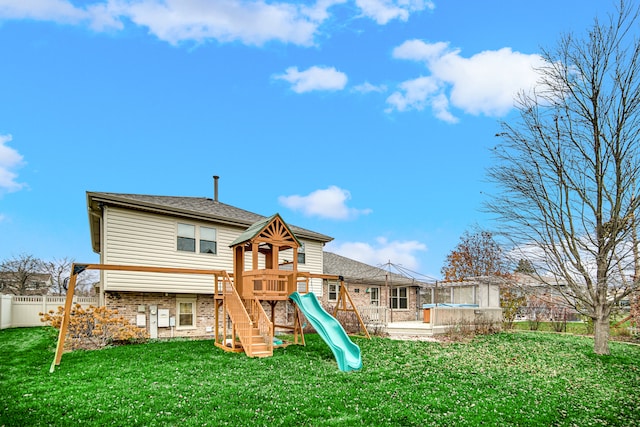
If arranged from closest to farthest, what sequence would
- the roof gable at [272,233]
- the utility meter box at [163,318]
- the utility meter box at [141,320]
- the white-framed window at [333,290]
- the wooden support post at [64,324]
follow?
the wooden support post at [64,324] < the roof gable at [272,233] < the utility meter box at [141,320] < the utility meter box at [163,318] < the white-framed window at [333,290]

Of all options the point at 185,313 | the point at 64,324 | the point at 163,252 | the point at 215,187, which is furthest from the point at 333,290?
the point at 64,324

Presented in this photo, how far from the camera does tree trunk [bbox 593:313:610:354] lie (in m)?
14.5

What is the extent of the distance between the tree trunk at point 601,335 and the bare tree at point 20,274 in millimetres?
34601

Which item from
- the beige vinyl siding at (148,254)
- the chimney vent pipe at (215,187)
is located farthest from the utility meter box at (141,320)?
the chimney vent pipe at (215,187)

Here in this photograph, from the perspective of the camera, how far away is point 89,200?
1596cm

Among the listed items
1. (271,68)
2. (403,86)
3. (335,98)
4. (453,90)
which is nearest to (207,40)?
(271,68)

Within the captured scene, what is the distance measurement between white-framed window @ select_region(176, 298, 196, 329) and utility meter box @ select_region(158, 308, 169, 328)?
613 mm

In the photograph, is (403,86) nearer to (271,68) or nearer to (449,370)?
(271,68)

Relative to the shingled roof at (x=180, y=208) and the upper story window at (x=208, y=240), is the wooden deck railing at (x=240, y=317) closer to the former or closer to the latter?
the upper story window at (x=208, y=240)

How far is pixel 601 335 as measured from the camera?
1458 centimetres

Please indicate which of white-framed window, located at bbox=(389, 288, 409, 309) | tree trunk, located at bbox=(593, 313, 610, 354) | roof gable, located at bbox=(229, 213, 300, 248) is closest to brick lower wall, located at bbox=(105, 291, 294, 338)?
roof gable, located at bbox=(229, 213, 300, 248)

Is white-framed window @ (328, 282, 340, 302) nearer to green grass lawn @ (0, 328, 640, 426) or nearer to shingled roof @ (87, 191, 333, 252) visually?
shingled roof @ (87, 191, 333, 252)

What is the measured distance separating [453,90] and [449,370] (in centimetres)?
966

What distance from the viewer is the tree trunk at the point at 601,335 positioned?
14.5m
